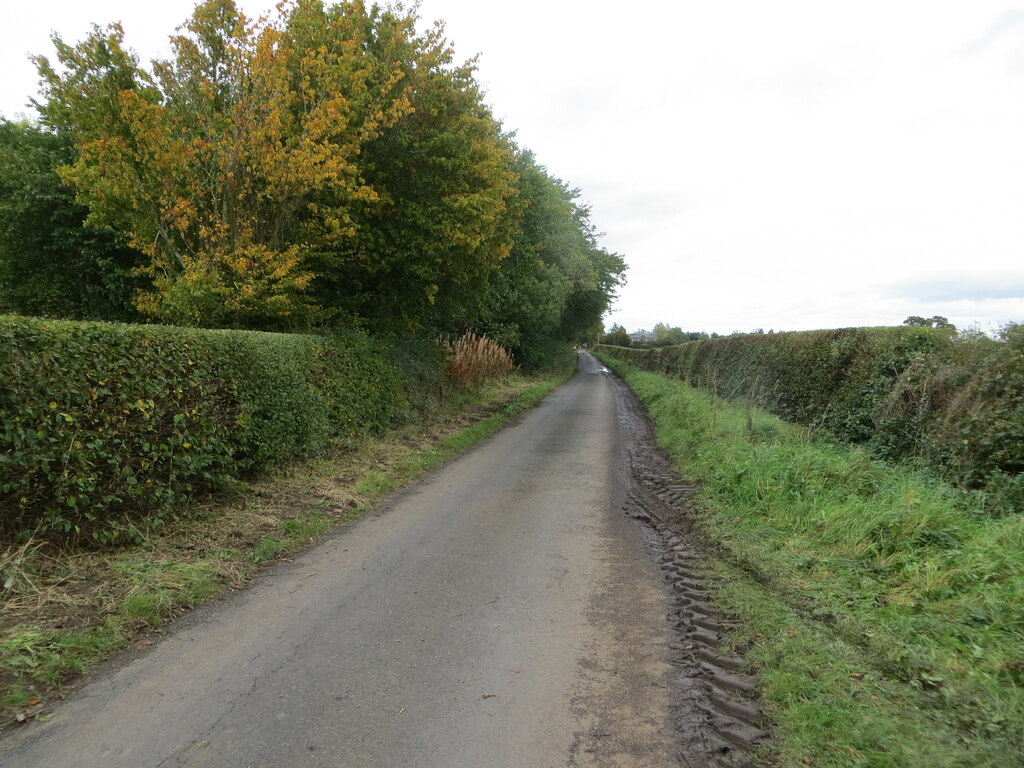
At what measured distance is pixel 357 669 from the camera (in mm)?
3486

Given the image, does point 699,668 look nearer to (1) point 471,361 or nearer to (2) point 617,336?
(1) point 471,361

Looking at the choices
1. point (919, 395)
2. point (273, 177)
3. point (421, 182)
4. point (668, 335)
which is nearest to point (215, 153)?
point (273, 177)

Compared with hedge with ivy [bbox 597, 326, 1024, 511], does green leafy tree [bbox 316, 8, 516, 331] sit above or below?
above

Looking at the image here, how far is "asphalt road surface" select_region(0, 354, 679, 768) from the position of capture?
9.09 ft

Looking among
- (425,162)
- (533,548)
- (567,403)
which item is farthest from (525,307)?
(533,548)

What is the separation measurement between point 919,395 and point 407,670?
25.2 ft

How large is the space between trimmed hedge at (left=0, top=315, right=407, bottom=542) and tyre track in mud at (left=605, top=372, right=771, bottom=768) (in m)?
4.62

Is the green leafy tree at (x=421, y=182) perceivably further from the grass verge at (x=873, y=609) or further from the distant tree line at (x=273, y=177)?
the grass verge at (x=873, y=609)

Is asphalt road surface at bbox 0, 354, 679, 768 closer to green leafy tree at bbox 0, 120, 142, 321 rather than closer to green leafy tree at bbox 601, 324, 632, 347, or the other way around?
green leafy tree at bbox 0, 120, 142, 321

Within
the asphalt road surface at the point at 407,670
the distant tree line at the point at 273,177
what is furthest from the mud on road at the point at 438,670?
the distant tree line at the point at 273,177

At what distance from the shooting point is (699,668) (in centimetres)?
353

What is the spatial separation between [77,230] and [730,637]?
17.4 metres

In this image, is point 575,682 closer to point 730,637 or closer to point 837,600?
point 730,637

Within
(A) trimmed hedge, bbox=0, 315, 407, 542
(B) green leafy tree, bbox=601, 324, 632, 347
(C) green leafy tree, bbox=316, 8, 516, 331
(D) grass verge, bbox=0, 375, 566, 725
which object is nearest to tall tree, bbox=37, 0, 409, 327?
(C) green leafy tree, bbox=316, 8, 516, 331
